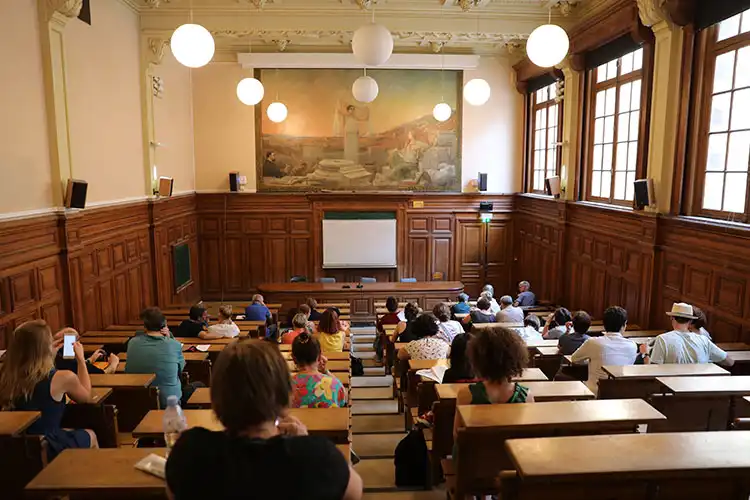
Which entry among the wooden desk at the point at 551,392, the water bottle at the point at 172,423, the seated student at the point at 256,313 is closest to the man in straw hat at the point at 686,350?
the wooden desk at the point at 551,392

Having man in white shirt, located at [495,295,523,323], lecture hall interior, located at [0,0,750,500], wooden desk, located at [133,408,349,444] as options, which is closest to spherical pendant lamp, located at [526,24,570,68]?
lecture hall interior, located at [0,0,750,500]

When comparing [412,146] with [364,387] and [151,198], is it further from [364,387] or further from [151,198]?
[364,387]

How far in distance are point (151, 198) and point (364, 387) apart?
189 inches

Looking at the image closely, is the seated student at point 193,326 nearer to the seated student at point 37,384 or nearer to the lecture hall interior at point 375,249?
the lecture hall interior at point 375,249

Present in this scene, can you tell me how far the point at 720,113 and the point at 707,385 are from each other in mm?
3696

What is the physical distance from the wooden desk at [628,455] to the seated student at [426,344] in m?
2.51

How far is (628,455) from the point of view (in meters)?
1.95

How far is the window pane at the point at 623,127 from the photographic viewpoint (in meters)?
7.25

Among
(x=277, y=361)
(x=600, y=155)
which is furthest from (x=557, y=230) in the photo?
(x=277, y=361)

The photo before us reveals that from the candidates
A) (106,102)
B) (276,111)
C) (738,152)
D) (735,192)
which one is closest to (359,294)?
(276,111)

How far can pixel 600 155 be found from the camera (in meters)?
8.02

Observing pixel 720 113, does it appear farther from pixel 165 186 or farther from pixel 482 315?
pixel 165 186

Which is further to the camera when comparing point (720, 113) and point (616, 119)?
point (616, 119)

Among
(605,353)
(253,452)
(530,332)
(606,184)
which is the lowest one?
(530,332)
